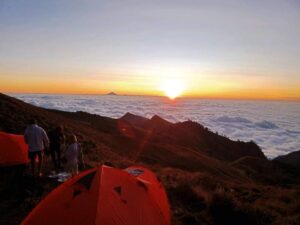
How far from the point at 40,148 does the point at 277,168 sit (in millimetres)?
42953

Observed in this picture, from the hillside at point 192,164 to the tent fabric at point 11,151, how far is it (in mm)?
1565

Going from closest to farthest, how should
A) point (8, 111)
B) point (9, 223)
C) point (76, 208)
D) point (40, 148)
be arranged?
point (76, 208)
point (9, 223)
point (40, 148)
point (8, 111)

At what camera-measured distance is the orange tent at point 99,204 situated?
6.00 metres

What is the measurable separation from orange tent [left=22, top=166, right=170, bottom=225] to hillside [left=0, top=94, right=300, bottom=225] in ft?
7.81

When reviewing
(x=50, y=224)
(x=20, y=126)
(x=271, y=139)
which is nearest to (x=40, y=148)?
(x=50, y=224)

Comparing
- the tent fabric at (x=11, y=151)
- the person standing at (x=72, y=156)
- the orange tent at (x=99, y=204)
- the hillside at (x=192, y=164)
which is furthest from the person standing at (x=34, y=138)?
the orange tent at (x=99, y=204)

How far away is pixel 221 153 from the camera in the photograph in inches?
2272

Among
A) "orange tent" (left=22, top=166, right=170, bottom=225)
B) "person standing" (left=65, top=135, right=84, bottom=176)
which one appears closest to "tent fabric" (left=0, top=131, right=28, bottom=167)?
"person standing" (left=65, top=135, right=84, bottom=176)

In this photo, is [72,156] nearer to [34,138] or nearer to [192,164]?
[34,138]

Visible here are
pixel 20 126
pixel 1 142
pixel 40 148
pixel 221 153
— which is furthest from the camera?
pixel 221 153

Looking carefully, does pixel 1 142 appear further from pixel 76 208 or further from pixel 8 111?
pixel 8 111

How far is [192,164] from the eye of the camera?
34.4 m

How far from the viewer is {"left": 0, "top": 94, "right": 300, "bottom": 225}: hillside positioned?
408 inches

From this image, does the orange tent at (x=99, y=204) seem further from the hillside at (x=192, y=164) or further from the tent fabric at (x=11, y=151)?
the tent fabric at (x=11, y=151)
